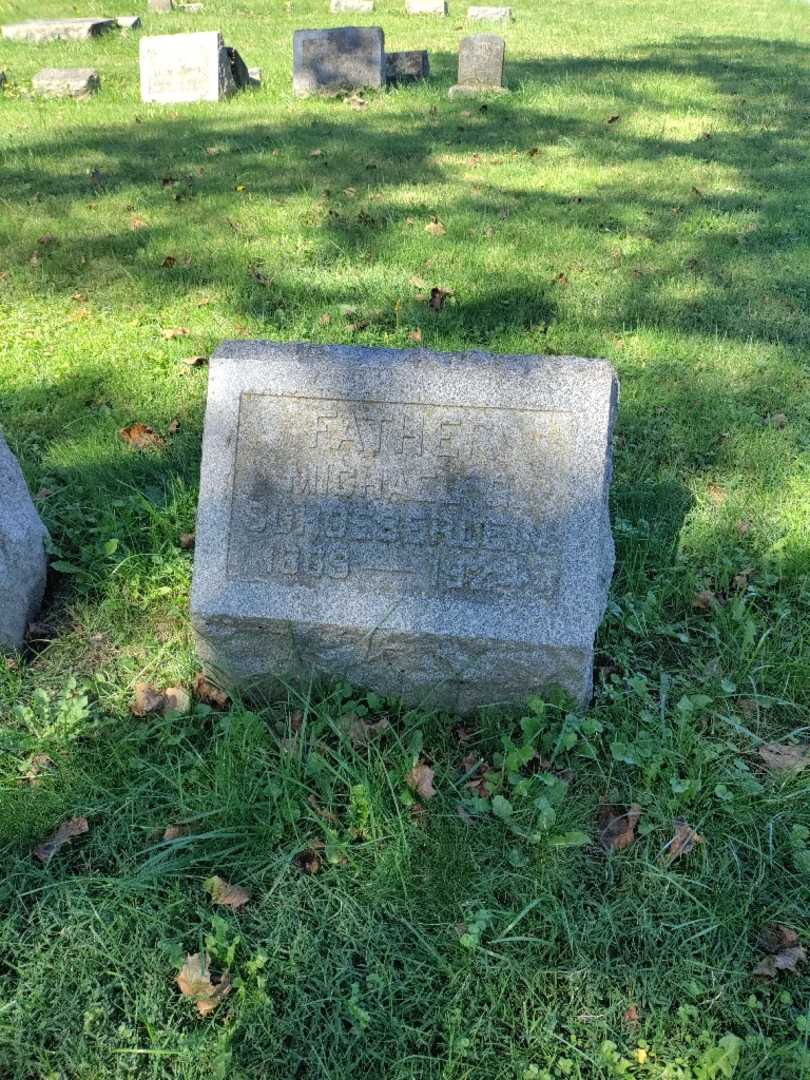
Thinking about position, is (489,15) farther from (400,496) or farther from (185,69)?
(400,496)

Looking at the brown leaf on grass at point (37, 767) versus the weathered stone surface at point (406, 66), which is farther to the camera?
the weathered stone surface at point (406, 66)

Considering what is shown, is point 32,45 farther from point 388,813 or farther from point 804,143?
point 388,813

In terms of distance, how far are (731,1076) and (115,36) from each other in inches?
539

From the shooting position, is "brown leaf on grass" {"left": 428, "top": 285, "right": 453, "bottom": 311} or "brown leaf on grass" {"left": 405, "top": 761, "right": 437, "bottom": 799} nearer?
"brown leaf on grass" {"left": 405, "top": 761, "right": 437, "bottom": 799}

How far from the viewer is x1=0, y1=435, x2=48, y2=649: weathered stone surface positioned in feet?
8.60

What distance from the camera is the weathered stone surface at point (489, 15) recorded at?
1336cm

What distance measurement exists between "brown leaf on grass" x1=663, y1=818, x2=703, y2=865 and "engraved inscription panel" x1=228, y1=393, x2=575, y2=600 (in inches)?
27.6

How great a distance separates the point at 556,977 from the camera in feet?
6.16

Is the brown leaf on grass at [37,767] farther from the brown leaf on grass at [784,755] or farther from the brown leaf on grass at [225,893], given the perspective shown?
the brown leaf on grass at [784,755]

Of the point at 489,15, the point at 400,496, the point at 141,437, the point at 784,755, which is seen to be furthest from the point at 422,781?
the point at 489,15

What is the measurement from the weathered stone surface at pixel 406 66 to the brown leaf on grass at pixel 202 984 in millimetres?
9576

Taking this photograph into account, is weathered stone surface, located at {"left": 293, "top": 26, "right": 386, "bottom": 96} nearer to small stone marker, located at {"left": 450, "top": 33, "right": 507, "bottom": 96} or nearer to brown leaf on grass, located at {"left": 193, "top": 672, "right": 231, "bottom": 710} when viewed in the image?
small stone marker, located at {"left": 450, "top": 33, "right": 507, "bottom": 96}

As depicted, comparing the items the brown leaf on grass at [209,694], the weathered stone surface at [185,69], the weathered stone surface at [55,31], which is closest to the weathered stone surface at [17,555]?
the brown leaf on grass at [209,694]

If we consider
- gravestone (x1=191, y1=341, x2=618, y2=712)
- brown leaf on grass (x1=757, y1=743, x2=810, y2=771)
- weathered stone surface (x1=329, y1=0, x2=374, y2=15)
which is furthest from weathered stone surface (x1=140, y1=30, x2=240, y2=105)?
brown leaf on grass (x1=757, y1=743, x2=810, y2=771)
